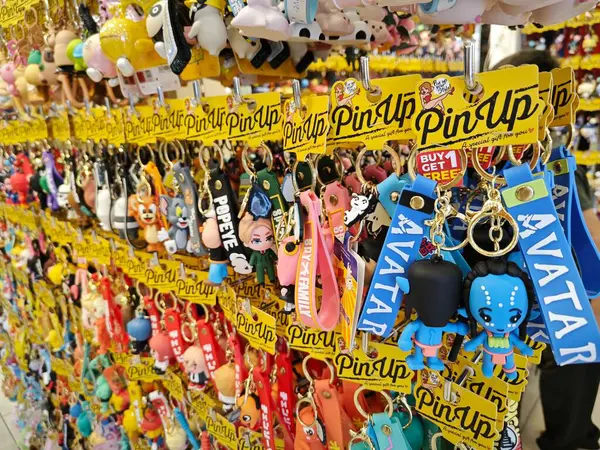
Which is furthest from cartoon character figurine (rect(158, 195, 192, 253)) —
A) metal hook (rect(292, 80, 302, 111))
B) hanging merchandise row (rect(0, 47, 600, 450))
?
metal hook (rect(292, 80, 302, 111))

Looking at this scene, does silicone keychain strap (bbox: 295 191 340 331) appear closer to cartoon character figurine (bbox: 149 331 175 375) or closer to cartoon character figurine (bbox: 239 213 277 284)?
cartoon character figurine (bbox: 239 213 277 284)

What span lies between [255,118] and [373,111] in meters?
0.25

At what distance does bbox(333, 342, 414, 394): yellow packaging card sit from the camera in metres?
0.71

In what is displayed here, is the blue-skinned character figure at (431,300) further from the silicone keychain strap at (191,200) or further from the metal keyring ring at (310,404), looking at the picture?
the silicone keychain strap at (191,200)

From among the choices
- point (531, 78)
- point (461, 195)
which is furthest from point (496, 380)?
point (531, 78)

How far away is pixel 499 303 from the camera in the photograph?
1.58ft

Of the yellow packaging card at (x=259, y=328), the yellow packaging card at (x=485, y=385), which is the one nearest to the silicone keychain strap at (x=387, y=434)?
the yellow packaging card at (x=485, y=385)

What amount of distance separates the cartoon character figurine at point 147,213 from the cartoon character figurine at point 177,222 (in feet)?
0.22

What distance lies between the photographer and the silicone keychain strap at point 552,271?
48cm

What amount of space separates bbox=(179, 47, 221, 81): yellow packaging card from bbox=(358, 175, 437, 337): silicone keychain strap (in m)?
0.51

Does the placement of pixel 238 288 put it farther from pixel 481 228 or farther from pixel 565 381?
pixel 565 381

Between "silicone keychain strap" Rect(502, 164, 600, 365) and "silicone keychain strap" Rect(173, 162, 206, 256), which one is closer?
"silicone keychain strap" Rect(502, 164, 600, 365)

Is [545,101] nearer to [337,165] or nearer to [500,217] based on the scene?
[500,217]

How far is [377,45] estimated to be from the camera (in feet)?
3.63
